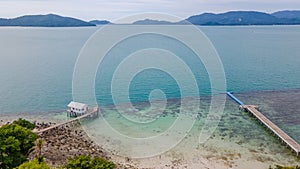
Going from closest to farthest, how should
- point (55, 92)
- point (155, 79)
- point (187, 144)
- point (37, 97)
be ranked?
point (187, 144) → point (37, 97) → point (55, 92) → point (155, 79)

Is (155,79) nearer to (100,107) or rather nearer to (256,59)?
(100,107)

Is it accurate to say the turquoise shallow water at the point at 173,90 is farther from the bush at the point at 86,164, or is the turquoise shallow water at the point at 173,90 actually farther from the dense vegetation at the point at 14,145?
the bush at the point at 86,164

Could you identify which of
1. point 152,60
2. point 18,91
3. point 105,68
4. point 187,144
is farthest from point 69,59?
point 187,144

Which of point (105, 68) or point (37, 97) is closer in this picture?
point (37, 97)

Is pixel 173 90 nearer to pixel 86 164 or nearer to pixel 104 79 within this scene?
pixel 104 79

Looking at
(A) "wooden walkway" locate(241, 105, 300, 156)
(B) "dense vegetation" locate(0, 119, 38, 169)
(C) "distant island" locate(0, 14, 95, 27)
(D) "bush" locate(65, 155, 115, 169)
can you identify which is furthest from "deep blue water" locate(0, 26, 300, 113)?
(C) "distant island" locate(0, 14, 95, 27)

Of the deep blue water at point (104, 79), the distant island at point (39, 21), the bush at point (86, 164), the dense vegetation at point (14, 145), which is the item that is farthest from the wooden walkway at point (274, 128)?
the distant island at point (39, 21)

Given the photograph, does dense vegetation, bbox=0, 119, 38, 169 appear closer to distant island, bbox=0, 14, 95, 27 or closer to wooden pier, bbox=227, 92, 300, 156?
wooden pier, bbox=227, 92, 300, 156
